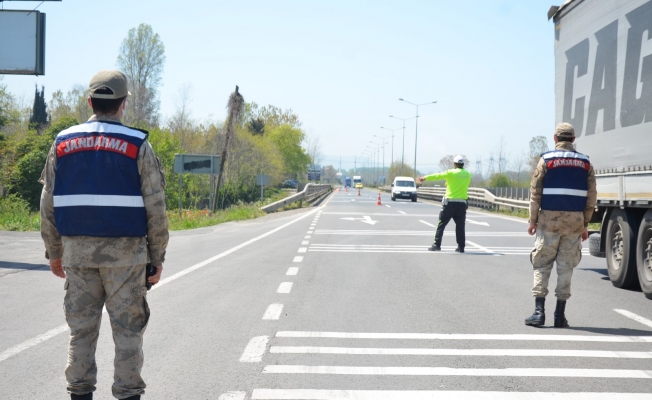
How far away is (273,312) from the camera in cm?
766

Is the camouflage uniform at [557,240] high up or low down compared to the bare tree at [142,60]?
down

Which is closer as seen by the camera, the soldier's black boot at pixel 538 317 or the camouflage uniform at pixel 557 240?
the soldier's black boot at pixel 538 317

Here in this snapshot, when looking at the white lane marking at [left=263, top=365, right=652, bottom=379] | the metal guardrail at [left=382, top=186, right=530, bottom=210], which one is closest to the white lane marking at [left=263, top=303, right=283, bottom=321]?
the white lane marking at [left=263, top=365, right=652, bottom=379]

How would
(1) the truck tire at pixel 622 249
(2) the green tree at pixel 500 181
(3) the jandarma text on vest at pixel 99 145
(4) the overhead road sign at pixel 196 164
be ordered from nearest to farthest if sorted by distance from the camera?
(3) the jandarma text on vest at pixel 99 145 → (1) the truck tire at pixel 622 249 → (4) the overhead road sign at pixel 196 164 → (2) the green tree at pixel 500 181

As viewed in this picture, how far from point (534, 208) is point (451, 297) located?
6.31ft

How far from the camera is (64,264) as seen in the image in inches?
158

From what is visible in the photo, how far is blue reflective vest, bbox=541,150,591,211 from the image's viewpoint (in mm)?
7293

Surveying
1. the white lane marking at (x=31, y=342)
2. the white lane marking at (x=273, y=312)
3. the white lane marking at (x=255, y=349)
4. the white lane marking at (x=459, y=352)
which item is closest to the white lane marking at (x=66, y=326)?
the white lane marking at (x=31, y=342)

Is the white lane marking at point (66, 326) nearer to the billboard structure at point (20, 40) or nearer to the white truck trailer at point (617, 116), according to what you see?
the white truck trailer at point (617, 116)

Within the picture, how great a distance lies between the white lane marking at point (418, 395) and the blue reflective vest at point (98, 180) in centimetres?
153

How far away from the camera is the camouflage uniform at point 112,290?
3.96 m

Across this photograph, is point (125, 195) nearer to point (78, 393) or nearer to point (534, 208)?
point (78, 393)

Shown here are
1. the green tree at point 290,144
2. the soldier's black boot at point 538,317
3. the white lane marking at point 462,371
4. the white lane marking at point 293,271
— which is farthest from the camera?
the green tree at point 290,144

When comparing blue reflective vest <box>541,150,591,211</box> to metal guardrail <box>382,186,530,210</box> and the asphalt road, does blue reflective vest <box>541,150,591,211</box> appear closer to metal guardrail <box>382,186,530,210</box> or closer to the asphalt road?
the asphalt road
